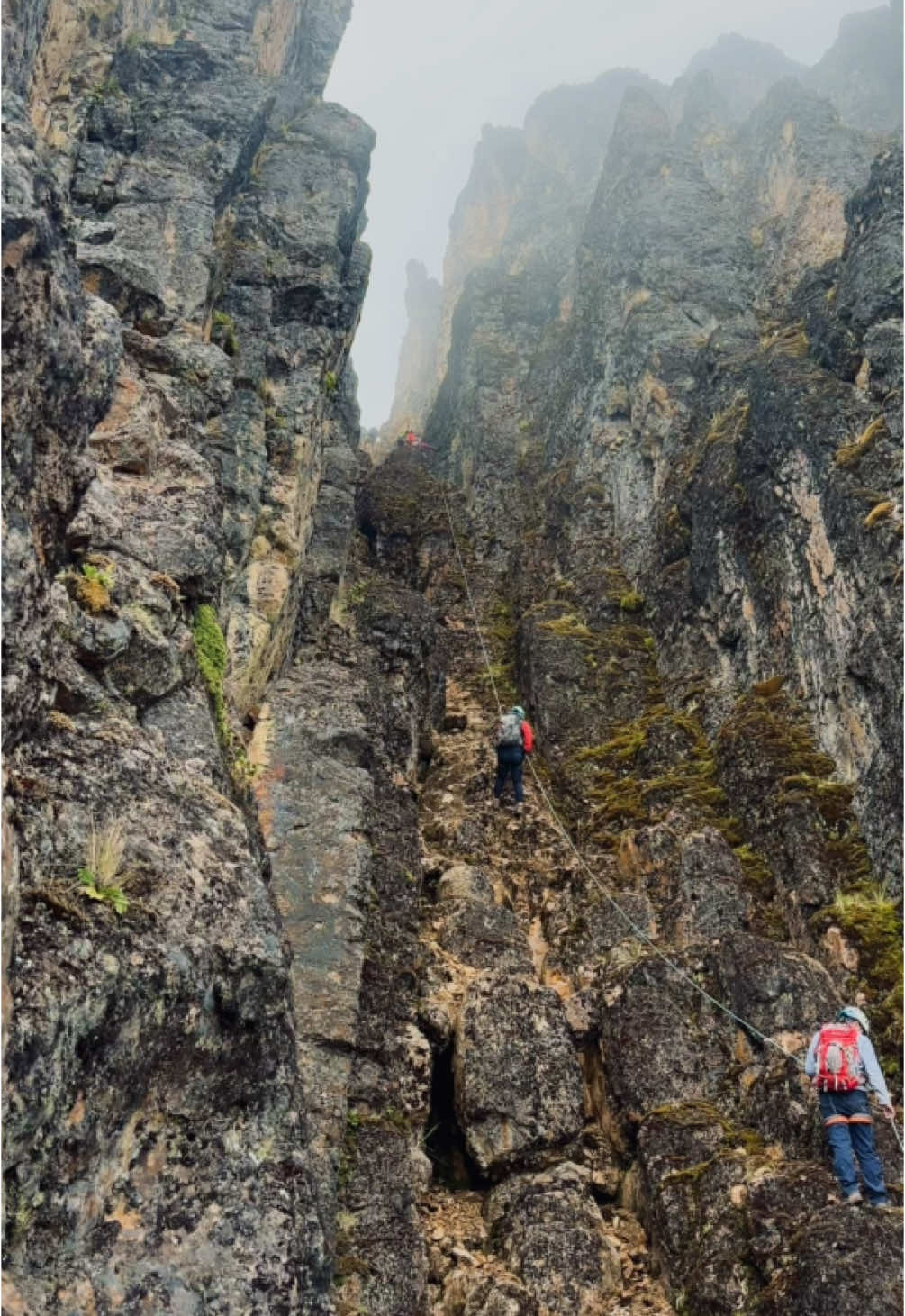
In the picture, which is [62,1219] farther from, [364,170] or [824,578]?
[364,170]

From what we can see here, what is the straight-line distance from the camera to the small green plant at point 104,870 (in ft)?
20.0

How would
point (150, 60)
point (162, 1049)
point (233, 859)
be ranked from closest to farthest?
point (162, 1049), point (233, 859), point (150, 60)

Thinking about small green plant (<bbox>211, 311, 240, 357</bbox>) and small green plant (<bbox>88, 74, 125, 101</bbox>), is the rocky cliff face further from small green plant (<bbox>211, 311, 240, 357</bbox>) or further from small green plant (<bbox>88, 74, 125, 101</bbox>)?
small green plant (<bbox>211, 311, 240, 357</bbox>)

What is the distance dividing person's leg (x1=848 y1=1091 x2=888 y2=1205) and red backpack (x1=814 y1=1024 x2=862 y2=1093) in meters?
0.23

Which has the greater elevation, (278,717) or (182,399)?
(182,399)

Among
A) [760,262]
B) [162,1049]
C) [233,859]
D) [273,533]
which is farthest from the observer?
[760,262]

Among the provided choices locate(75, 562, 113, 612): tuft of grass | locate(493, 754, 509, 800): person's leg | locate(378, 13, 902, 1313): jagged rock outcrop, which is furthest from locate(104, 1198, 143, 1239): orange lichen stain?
locate(493, 754, 509, 800): person's leg

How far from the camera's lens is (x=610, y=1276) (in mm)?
11703

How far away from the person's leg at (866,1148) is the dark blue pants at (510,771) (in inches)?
381

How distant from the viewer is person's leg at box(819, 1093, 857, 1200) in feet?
35.9

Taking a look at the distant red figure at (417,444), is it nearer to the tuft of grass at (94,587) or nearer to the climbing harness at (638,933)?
the climbing harness at (638,933)

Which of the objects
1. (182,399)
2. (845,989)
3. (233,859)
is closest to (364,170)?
(182,399)

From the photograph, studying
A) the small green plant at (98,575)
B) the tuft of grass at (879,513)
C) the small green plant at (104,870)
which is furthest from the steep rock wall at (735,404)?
the small green plant at (104,870)

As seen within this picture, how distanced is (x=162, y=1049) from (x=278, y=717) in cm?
1095
